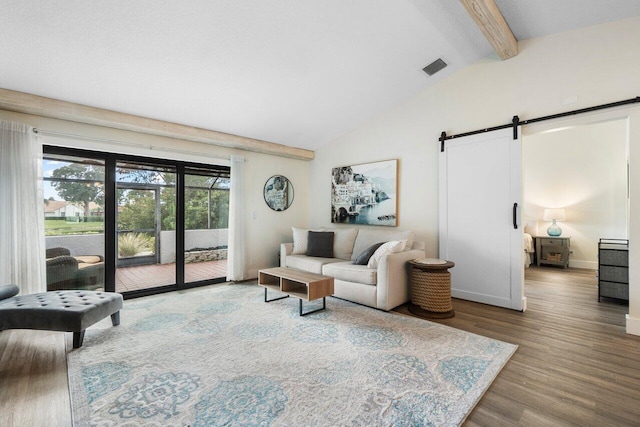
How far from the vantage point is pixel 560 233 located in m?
6.20

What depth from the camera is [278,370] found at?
81.3 inches

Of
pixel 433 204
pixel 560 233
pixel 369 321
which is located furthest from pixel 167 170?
pixel 560 233

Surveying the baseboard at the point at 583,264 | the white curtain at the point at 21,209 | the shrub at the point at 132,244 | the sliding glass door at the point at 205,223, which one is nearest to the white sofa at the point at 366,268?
the sliding glass door at the point at 205,223

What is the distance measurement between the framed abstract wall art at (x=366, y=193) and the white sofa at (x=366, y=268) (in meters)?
0.33

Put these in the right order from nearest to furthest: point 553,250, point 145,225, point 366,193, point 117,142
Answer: point 117,142, point 145,225, point 366,193, point 553,250

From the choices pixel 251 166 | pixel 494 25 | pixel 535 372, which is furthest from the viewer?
pixel 251 166

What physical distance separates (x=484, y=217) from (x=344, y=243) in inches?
79.4

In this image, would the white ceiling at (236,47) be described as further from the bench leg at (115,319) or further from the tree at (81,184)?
the bench leg at (115,319)

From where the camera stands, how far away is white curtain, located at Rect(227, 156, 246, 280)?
471cm

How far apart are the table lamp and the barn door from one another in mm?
3874

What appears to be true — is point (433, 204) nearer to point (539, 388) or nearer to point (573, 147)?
point (539, 388)

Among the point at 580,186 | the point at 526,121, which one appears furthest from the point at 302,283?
the point at 580,186

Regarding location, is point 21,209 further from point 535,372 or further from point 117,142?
point 535,372

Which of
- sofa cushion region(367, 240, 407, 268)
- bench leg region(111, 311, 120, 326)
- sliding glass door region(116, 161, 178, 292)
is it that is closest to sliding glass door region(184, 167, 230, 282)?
sliding glass door region(116, 161, 178, 292)
